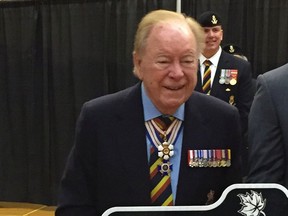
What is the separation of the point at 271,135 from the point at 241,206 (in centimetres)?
25

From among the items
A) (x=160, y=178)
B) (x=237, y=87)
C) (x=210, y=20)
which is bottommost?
(x=237, y=87)

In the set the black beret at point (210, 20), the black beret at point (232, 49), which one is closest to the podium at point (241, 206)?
the black beret at point (210, 20)

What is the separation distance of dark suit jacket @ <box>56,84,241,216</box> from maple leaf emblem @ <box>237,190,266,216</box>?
0.88 feet

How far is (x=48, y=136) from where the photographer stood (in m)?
4.99

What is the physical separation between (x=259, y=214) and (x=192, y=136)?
1.17 ft

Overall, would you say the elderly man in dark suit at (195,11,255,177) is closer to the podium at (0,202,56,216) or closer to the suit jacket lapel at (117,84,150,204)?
the suit jacket lapel at (117,84,150,204)

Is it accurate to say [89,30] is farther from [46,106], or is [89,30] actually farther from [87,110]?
[87,110]

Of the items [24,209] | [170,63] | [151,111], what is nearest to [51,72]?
[24,209]

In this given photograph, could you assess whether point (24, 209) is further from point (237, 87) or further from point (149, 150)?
point (149, 150)

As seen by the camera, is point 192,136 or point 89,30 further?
point 89,30

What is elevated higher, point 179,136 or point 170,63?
point 170,63

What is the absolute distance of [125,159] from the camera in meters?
1.44

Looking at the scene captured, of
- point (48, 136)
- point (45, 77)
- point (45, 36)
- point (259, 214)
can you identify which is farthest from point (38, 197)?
point (259, 214)

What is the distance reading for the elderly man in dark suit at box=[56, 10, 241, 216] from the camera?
1401 mm
